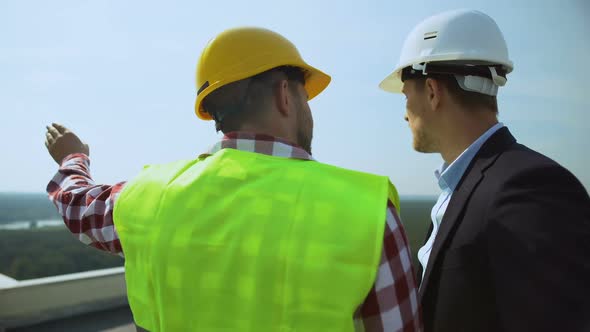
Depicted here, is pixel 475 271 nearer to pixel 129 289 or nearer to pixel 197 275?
pixel 197 275

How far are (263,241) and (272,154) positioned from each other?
1.24 feet

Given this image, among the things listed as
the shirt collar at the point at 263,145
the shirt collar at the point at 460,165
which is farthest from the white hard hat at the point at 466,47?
the shirt collar at the point at 263,145

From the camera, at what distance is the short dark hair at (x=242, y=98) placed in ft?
5.13

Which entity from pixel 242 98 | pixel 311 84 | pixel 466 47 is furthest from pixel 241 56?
pixel 466 47

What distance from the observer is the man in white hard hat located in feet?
5.02

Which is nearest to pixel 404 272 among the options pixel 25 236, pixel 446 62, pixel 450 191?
pixel 450 191

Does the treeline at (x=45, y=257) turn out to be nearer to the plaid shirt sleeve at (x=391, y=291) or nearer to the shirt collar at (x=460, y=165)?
the shirt collar at (x=460, y=165)

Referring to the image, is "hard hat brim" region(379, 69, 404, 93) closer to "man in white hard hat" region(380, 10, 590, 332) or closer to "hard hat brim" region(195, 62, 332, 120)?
"man in white hard hat" region(380, 10, 590, 332)

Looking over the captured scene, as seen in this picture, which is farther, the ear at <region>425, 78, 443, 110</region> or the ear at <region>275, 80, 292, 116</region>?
the ear at <region>425, 78, 443, 110</region>

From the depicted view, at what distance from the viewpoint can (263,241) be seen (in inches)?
44.9

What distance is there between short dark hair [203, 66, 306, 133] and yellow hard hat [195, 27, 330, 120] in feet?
0.08

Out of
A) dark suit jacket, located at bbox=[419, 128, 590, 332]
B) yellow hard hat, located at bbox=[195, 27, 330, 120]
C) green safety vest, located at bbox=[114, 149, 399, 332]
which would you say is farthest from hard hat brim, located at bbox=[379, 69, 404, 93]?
green safety vest, located at bbox=[114, 149, 399, 332]

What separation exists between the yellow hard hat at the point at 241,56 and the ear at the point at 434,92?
922 mm

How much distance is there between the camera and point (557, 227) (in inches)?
61.1
